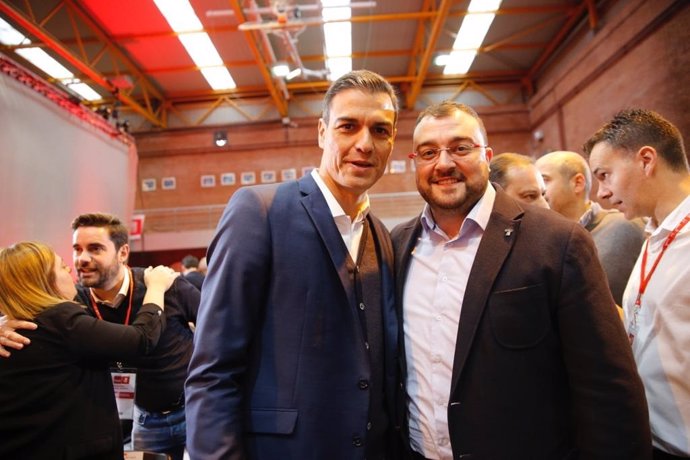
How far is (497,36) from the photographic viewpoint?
1008cm

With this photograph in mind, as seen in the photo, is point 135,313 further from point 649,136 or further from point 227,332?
point 649,136

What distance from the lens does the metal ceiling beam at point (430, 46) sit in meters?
7.99

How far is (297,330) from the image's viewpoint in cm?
138

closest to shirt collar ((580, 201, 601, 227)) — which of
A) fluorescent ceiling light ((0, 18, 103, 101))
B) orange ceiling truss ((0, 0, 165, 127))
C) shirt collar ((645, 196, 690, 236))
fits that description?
shirt collar ((645, 196, 690, 236))

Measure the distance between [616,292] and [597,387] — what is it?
1.26 m

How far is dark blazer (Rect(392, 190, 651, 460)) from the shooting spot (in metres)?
1.34

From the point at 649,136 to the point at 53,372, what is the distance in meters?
2.71

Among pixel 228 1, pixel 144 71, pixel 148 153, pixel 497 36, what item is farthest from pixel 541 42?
pixel 148 153

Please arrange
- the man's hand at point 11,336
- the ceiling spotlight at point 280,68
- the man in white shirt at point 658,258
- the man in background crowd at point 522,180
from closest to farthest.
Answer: the man in white shirt at point 658,258 < the man's hand at point 11,336 < the man in background crowd at point 522,180 < the ceiling spotlight at point 280,68

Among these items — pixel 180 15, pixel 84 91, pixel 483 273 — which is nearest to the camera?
pixel 483 273

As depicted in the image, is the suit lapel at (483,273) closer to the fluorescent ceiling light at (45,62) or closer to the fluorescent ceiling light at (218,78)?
the fluorescent ceiling light at (45,62)

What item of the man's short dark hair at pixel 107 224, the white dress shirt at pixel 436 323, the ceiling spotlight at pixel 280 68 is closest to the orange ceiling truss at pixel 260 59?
the ceiling spotlight at pixel 280 68

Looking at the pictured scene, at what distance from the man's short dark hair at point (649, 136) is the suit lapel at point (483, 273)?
0.75 metres

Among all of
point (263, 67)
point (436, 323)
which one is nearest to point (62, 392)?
point (436, 323)
